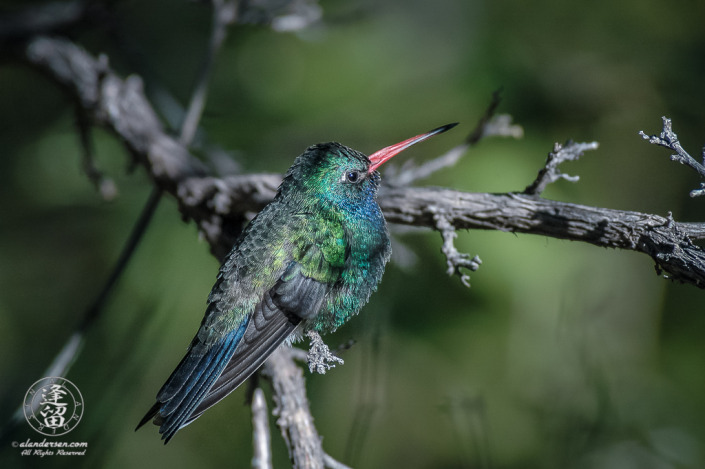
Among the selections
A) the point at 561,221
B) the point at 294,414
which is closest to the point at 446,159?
the point at 561,221

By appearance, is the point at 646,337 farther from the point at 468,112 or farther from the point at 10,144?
the point at 10,144

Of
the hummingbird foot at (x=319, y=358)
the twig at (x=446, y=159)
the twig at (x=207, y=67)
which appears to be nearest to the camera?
the hummingbird foot at (x=319, y=358)

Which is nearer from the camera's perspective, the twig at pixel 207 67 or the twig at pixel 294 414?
the twig at pixel 294 414

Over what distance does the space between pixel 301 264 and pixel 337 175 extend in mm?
313

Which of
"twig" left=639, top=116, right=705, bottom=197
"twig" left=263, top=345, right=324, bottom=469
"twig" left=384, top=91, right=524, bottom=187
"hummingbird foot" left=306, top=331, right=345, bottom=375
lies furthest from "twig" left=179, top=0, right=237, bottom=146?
"twig" left=639, top=116, right=705, bottom=197

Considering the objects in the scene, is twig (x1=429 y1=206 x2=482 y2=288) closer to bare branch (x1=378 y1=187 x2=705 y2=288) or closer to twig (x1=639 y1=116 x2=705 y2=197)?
bare branch (x1=378 y1=187 x2=705 y2=288)

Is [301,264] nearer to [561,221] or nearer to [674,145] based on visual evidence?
[561,221]

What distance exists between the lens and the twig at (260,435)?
2.07 m

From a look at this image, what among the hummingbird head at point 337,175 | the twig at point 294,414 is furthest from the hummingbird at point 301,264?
the twig at point 294,414

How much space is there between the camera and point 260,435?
2115mm

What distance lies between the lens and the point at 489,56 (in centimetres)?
352

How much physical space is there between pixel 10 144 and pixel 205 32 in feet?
4.89

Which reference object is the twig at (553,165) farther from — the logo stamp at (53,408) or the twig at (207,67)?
the logo stamp at (53,408)

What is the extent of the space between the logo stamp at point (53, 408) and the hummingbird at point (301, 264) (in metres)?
1.07
